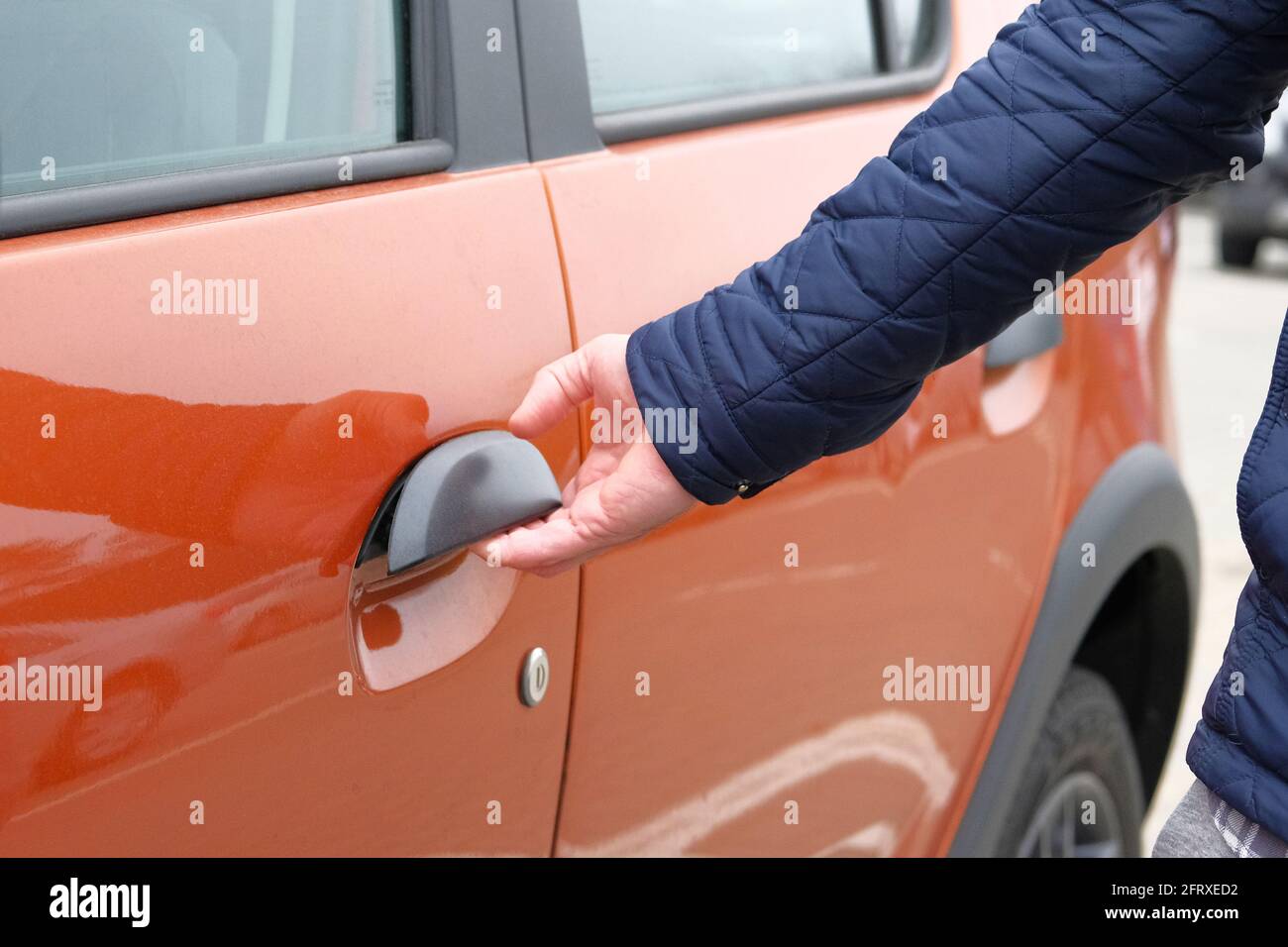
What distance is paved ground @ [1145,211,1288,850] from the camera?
4121 mm

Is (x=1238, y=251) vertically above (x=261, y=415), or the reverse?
(x=261, y=415)

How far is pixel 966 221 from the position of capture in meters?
1.18

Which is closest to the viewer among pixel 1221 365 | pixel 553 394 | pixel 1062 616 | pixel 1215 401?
pixel 553 394

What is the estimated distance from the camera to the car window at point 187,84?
112 centimetres

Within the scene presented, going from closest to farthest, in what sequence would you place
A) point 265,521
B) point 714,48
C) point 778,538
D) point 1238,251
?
1. point 265,521
2. point 778,538
3. point 714,48
4. point 1238,251

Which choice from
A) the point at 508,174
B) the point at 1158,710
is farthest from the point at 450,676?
the point at 1158,710

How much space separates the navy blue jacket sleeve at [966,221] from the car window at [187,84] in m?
0.36

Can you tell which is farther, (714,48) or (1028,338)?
(1028,338)

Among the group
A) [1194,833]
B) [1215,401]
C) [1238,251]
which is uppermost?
[1194,833]

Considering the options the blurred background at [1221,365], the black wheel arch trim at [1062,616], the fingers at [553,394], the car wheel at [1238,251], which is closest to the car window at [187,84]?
the fingers at [553,394]

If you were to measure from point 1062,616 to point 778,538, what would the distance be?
2.18ft

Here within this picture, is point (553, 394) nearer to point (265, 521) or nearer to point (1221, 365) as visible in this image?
point (265, 521)

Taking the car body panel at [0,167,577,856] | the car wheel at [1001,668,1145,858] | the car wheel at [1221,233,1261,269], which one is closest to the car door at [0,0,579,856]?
the car body panel at [0,167,577,856]

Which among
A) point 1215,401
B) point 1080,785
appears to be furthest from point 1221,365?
point 1080,785
